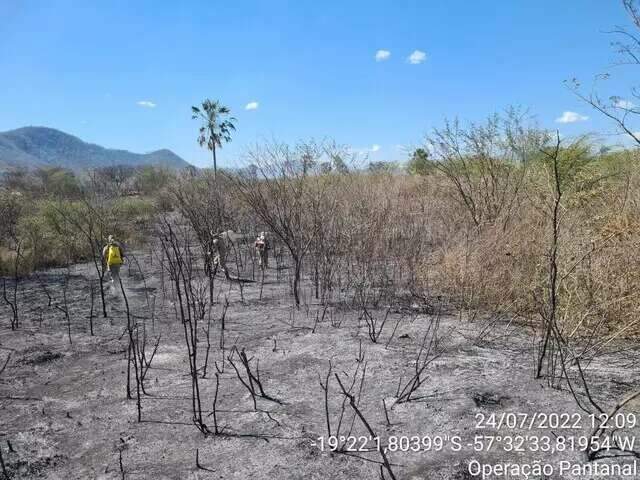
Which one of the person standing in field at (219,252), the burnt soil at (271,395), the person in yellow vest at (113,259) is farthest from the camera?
the person standing in field at (219,252)

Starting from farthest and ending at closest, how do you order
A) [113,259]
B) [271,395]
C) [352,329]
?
1. [113,259]
2. [352,329]
3. [271,395]

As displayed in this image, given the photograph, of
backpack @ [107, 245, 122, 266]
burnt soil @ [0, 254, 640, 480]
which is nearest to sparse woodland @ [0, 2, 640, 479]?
burnt soil @ [0, 254, 640, 480]

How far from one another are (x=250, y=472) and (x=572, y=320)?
11.0ft

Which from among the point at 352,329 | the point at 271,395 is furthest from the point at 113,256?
the point at 271,395

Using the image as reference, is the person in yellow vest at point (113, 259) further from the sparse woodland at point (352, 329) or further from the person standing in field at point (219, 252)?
the person standing in field at point (219, 252)

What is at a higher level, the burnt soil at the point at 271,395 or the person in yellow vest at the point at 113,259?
the person in yellow vest at the point at 113,259

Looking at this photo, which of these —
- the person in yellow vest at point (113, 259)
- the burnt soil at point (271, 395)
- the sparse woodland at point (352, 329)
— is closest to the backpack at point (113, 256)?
the person in yellow vest at point (113, 259)

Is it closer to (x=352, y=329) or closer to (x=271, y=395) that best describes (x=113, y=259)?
(x=352, y=329)

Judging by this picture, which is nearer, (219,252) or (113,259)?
(113,259)

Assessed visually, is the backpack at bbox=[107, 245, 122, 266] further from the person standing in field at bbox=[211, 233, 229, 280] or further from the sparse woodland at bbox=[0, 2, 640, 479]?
the person standing in field at bbox=[211, 233, 229, 280]

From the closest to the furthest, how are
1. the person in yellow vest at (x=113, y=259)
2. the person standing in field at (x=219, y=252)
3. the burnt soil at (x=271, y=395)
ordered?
1. the burnt soil at (x=271, y=395)
2. the person in yellow vest at (x=113, y=259)
3. the person standing in field at (x=219, y=252)

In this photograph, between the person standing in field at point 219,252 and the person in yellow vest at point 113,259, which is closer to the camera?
the person in yellow vest at point 113,259

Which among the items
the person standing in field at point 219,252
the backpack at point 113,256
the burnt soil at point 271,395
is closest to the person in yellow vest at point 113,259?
the backpack at point 113,256

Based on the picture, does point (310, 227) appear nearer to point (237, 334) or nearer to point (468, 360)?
point (237, 334)
